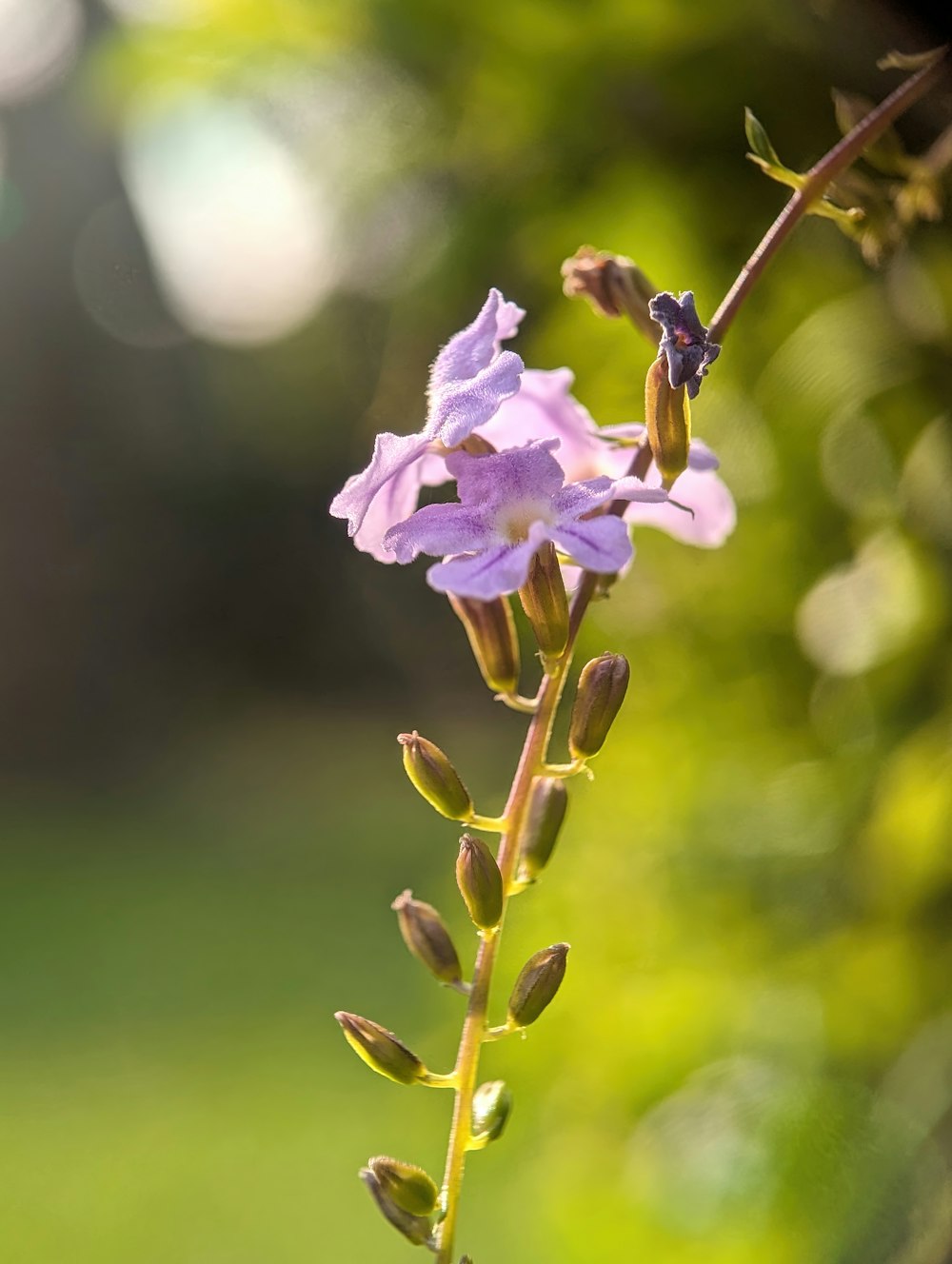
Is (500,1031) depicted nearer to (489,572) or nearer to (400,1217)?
(400,1217)

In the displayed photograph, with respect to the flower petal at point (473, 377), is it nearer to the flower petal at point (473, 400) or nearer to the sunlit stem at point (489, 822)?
the flower petal at point (473, 400)

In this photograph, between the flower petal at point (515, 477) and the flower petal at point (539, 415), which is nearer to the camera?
the flower petal at point (515, 477)

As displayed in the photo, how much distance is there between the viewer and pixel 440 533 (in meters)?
0.52

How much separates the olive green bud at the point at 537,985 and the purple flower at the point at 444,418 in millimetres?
183

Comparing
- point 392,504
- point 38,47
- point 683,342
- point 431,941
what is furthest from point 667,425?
point 38,47

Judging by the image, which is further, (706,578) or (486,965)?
(706,578)

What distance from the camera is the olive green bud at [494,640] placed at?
634mm

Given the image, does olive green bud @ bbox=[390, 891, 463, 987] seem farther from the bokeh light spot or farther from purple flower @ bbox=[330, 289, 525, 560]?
the bokeh light spot

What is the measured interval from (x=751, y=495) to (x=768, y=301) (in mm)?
204

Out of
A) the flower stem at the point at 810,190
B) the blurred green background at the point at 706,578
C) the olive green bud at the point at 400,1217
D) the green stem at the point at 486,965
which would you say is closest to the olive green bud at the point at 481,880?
the green stem at the point at 486,965

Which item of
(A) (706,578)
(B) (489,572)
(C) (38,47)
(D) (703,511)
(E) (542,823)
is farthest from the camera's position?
(C) (38,47)

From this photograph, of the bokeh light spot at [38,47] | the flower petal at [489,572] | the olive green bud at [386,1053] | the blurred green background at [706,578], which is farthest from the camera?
the bokeh light spot at [38,47]

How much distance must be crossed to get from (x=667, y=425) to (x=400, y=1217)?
326mm

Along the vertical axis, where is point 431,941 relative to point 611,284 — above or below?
below
